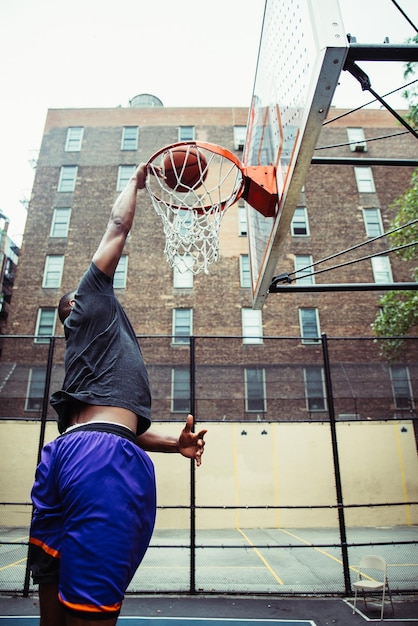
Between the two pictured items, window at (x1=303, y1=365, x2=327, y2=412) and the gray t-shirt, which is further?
window at (x1=303, y1=365, x2=327, y2=412)

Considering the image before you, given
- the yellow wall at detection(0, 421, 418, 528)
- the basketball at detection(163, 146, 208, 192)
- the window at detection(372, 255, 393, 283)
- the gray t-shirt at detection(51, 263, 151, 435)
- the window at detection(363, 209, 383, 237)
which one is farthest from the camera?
the window at detection(363, 209, 383, 237)

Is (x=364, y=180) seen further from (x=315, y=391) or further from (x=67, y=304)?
(x=67, y=304)

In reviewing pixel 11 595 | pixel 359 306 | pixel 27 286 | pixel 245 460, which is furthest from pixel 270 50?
pixel 27 286

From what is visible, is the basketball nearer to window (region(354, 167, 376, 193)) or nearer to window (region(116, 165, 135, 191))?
window (region(116, 165, 135, 191))

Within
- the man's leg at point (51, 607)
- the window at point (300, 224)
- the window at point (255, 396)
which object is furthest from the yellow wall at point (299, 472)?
the man's leg at point (51, 607)

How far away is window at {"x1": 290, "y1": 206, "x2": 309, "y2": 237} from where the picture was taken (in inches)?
789

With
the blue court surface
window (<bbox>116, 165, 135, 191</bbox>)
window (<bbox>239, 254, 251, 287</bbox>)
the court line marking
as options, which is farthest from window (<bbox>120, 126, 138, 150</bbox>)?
the blue court surface

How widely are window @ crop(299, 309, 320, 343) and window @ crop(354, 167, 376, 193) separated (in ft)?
23.2

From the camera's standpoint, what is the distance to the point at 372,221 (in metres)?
20.3

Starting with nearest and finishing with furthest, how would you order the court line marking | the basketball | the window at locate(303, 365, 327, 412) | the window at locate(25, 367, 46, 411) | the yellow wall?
the basketball, the court line marking, the window at locate(25, 367, 46, 411), the window at locate(303, 365, 327, 412), the yellow wall

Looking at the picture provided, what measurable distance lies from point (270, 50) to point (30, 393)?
373 inches

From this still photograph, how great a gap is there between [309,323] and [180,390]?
23.6 ft

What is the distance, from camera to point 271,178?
347 cm

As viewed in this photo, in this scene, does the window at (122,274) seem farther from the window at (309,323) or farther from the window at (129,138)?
the window at (309,323)
